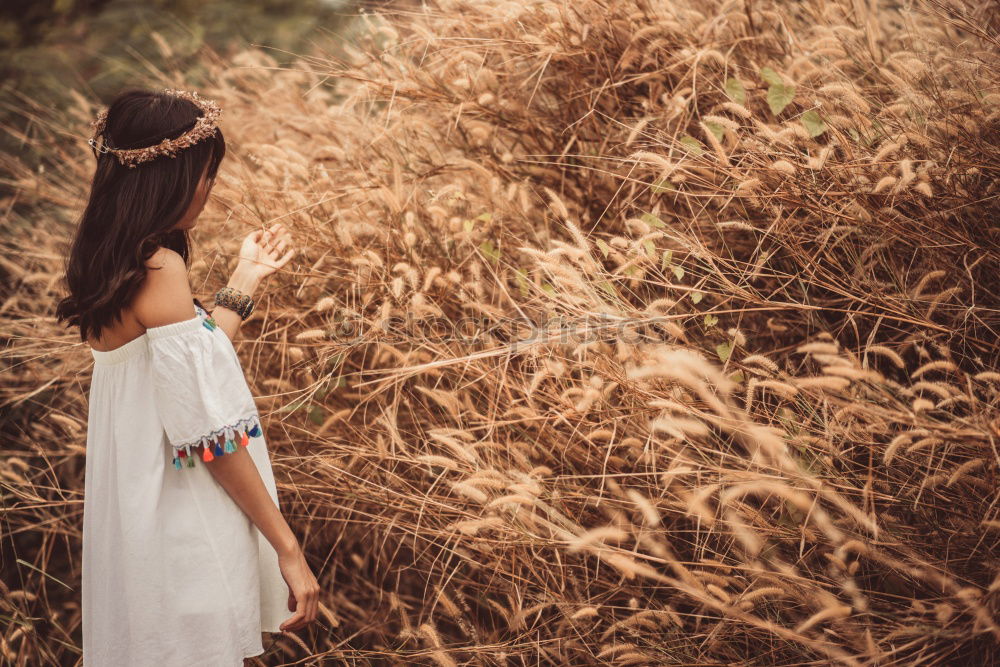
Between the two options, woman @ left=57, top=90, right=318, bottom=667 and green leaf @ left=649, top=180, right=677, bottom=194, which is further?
green leaf @ left=649, top=180, right=677, bottom=194

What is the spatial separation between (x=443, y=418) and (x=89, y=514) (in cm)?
106

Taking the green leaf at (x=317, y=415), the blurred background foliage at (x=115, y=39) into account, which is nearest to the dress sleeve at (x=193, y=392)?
the green leaf at (x=317, y=415)

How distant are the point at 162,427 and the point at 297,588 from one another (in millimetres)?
504

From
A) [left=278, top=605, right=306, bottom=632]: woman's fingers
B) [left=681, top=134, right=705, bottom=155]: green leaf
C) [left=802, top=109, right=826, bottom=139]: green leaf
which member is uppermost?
[left=802, top=109, right=826, bottom=139]: green leaf

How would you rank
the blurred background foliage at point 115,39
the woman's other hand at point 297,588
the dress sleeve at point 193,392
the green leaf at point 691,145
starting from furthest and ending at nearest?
the blurred background foliage at point 115,39 < the green leaf at point 691,145 < the woman's other hand at point 297,588 < the dress sleeve at point 193,392

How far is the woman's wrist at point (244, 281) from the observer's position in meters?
1.82

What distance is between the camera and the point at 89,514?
161cm

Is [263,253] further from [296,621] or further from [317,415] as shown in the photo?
[296,621]

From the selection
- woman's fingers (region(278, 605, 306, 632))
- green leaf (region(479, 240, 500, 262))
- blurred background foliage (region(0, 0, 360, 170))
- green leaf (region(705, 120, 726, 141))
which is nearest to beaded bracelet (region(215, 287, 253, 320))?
woman's fingers (region(278, 605, 306, 632))

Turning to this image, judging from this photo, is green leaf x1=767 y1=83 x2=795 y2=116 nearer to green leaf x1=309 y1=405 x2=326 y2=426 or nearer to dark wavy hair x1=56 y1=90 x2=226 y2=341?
dark wavy hair x1=56 y1=90 x2=226 y2=341

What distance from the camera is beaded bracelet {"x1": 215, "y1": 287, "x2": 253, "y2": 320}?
1.78m

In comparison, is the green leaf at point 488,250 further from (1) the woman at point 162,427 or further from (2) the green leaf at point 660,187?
(1) the woman at point 162,427

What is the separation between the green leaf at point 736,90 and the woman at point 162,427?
172 centimetres

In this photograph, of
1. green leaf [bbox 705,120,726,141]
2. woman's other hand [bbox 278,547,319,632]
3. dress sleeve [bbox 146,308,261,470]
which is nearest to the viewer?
dress sleeve [bbox 146,308,261,470]
